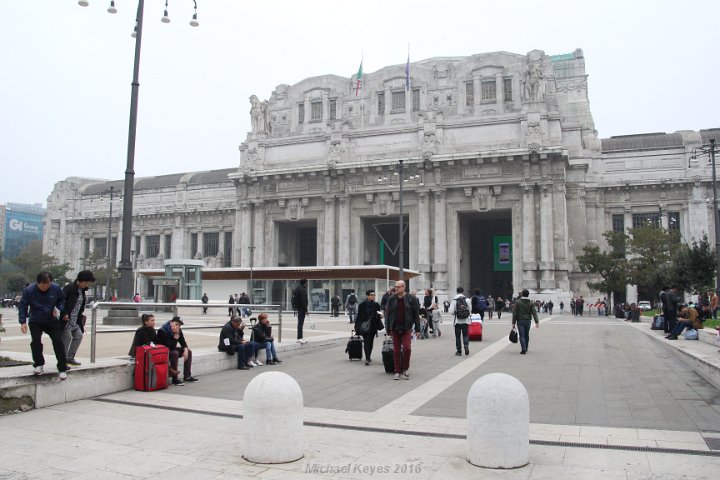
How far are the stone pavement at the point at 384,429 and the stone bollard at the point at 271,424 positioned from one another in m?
0.13

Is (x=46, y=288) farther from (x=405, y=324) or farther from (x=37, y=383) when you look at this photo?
(x=405, y=324)

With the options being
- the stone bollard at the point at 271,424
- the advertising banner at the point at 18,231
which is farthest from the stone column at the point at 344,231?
the advertising banner at the point at 18,231

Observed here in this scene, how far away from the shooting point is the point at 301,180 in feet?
191

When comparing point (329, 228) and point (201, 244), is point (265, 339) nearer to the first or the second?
point (329, 228)

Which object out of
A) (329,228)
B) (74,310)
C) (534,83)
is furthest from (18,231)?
(74,310)

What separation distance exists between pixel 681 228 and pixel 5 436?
5757 centimetres

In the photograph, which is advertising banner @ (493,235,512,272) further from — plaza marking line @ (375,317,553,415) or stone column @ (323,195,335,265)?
plaza marking line @ (375,317,553,415)

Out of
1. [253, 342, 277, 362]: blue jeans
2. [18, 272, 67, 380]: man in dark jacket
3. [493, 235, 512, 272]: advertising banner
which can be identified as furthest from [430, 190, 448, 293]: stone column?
[18, 272, 67, 380]: man in dark jacket

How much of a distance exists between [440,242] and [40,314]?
45.4 meters

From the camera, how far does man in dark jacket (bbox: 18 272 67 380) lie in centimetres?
799

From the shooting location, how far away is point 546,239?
4894 centimetres

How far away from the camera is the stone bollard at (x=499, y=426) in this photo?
535 centimetres

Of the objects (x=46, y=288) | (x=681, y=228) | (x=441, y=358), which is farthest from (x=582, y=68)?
(x=46, y=288)

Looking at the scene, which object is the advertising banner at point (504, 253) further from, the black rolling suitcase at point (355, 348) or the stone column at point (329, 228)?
the black rolling suitcase at point (355, 348)
